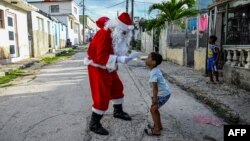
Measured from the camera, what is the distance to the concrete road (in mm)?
4363

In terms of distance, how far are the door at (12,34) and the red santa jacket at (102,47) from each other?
14032 mm

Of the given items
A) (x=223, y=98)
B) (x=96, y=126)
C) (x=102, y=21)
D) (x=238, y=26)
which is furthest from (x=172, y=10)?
(x=96, y=126)

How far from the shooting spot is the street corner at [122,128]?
4285 mm

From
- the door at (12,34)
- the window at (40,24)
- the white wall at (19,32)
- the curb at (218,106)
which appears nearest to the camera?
the curb at (218,106)

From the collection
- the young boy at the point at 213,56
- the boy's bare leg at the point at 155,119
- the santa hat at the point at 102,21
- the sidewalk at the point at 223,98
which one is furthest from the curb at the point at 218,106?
the santa hat at the point at 102,21

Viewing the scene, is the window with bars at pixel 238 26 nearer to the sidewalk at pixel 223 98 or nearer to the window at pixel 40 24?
the sidewalk at pixel 223 98

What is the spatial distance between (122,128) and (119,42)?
1.31 metres

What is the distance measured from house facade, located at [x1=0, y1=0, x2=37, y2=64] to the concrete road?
29.1ft

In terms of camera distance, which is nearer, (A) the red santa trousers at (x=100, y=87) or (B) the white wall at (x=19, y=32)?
(A) the red santa trousers at (x=100, y=87)

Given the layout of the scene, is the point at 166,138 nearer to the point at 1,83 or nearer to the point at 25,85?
the point at 25,85

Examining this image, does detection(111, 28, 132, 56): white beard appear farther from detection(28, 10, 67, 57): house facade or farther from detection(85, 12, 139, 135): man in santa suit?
detection(28, 10, 67, 57): house facade

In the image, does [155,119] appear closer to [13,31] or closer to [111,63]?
[111,63]

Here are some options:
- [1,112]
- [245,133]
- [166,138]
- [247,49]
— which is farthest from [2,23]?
[245,133]

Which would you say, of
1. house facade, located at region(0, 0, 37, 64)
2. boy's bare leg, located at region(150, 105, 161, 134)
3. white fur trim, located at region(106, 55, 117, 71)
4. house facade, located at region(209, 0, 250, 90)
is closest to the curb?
house facade, located at region(209, 0, 250, 90)
